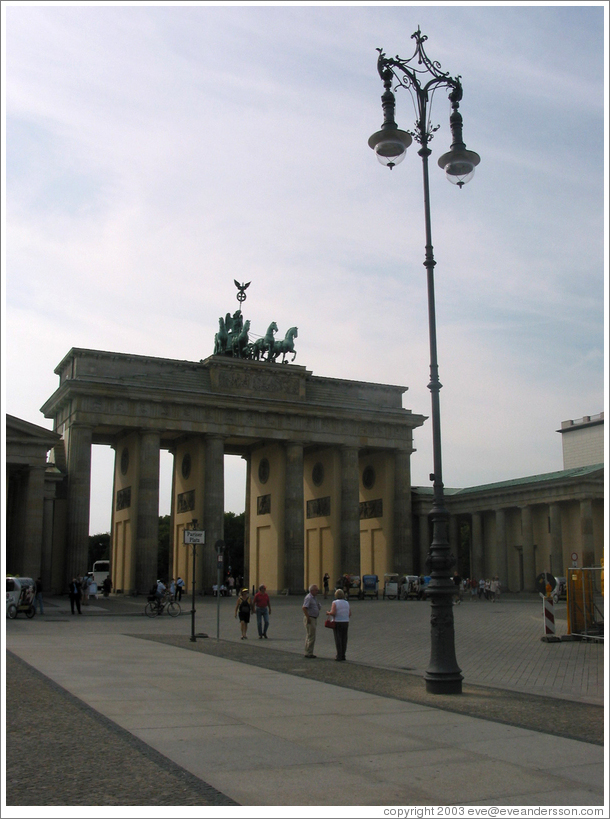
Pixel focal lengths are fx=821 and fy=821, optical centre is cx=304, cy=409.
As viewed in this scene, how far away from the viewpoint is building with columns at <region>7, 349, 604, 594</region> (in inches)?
2314

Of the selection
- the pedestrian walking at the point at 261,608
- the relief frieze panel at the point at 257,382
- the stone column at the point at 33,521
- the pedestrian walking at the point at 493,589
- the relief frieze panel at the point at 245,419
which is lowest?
the pedestrian walking at the point at 493,589

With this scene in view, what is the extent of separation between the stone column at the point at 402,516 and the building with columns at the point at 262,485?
0.12 meters

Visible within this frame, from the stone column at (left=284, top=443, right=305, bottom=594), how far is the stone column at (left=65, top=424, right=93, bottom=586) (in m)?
15.8

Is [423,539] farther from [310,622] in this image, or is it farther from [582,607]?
[310,622]

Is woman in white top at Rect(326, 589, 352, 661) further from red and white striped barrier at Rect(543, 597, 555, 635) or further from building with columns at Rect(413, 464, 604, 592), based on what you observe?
building with columns at Rect(413, 464, 604, 592)

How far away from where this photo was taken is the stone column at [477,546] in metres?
73.8

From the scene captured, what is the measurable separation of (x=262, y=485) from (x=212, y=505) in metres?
8.88

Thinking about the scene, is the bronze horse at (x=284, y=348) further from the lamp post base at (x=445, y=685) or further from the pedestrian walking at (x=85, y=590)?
the lamp post base at (x=445, y=685)

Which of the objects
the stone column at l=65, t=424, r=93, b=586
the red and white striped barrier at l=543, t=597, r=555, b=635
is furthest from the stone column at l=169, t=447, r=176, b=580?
the red and white striped barrier at l=543, t=597, r=555, b=635

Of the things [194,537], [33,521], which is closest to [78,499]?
[33,521]

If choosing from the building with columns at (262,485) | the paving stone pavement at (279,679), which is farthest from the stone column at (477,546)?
the paving stone pavement at (279,679)

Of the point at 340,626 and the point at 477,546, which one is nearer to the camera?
the point at 340,626

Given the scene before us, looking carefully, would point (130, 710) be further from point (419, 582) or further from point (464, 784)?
point (419, 582)

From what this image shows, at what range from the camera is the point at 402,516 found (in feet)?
231
